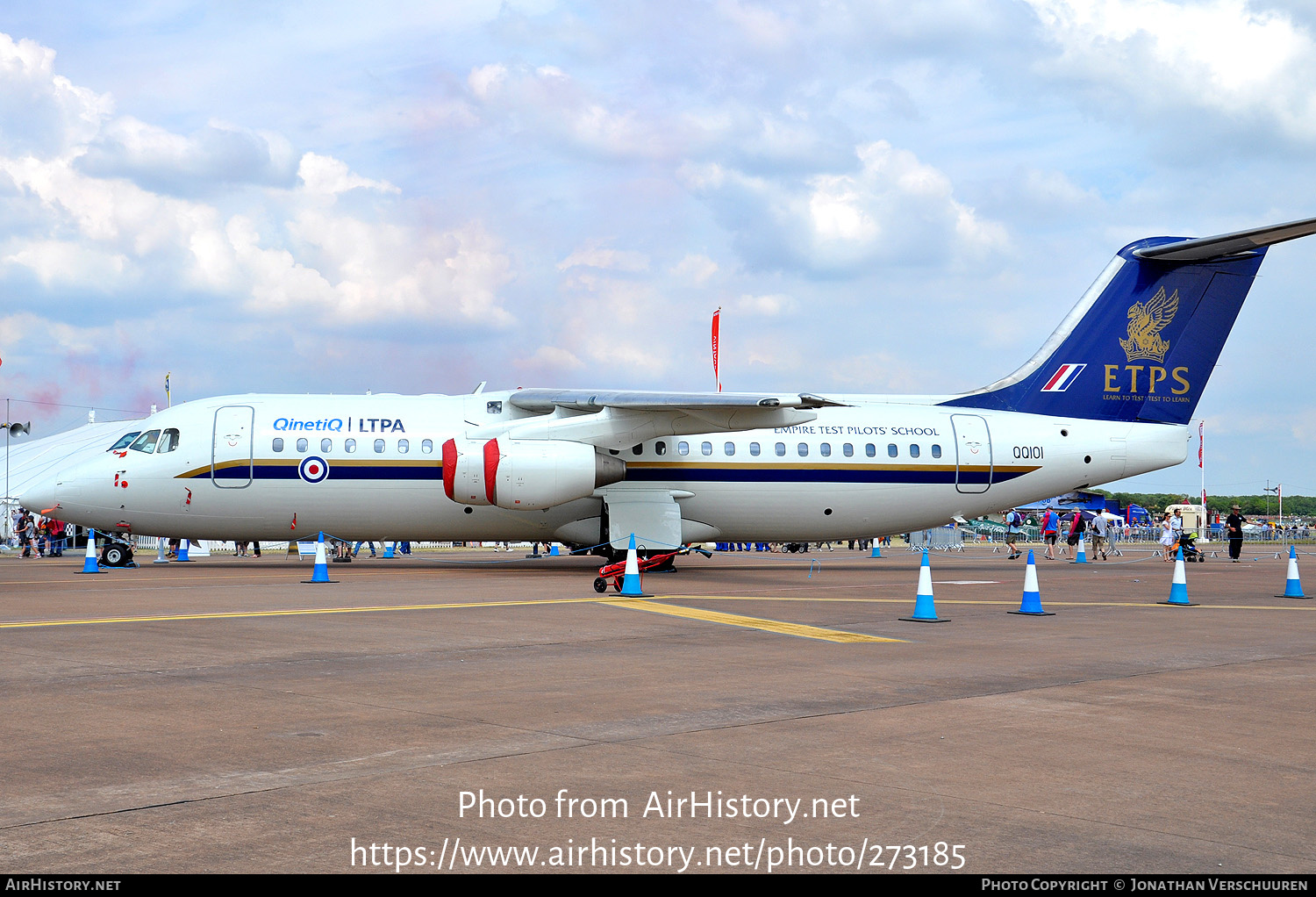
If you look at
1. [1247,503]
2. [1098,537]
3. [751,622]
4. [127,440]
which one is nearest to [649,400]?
[751,622]

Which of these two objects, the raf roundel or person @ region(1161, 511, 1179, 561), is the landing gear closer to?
the raf roundel

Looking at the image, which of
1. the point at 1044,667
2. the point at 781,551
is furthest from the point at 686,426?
the point at 781,551

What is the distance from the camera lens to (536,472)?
21531 mm

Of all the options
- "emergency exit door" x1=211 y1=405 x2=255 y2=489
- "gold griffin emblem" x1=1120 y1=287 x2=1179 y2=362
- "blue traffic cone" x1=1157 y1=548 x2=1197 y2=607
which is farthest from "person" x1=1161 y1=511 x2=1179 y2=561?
"emergency exit door" x1=211 y1=405 x2=255 y2=489

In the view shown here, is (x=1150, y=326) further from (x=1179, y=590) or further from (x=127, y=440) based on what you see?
(x=127, y=440)

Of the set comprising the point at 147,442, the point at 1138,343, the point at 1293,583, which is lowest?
the point at 1293,583

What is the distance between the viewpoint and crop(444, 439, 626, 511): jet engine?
21.4m

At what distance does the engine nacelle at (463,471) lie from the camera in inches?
841

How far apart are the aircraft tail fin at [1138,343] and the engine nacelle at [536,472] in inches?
373

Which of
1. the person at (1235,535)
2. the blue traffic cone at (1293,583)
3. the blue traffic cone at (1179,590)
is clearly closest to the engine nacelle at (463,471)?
the blue traffic cone at (1179,590)

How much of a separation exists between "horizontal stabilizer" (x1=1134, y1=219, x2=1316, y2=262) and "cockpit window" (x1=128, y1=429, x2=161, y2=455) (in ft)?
73.0

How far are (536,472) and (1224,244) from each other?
1584 centimetres

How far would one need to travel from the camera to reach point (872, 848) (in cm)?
457

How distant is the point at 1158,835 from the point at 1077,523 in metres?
31.9
